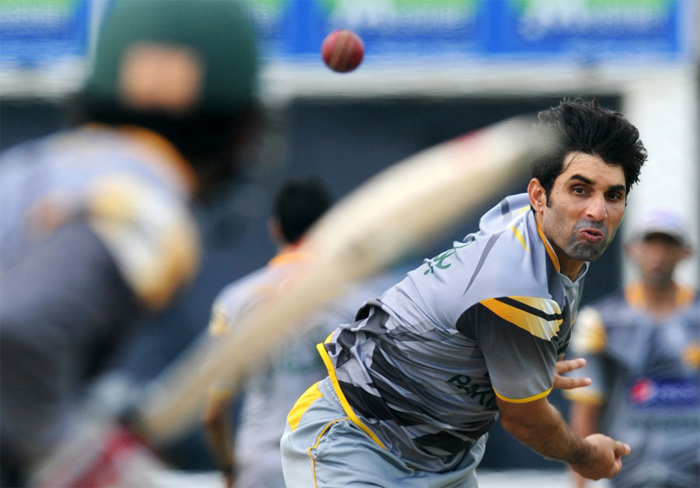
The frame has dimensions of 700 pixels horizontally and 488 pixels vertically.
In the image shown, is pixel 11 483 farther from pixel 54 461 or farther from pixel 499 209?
pixel 499 209

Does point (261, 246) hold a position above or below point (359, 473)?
below

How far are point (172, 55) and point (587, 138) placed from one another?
1.74 meters

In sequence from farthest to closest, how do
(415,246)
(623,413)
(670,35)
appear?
1. (670,35)
2. (623,413)
3. (415,246)

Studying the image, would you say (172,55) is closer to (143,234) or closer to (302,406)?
(143,234)

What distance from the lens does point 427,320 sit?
10.7 feet

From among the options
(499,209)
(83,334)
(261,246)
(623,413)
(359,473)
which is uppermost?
(83,334)

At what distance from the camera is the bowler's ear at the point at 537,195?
3.20 metres

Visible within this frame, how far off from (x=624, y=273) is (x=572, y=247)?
636 centimetres

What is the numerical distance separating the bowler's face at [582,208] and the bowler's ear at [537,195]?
0.02 m

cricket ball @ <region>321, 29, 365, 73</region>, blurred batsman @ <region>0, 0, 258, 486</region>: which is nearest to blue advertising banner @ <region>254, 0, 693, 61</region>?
cricket ball @ <region>321, 29, 365, 73</region>

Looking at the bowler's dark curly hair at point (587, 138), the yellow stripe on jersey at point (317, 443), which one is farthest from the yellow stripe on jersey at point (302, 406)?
the bowler's dark curly hair at point (587, 138)

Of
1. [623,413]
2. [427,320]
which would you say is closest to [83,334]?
[427,320]

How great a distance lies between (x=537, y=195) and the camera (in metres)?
3.22

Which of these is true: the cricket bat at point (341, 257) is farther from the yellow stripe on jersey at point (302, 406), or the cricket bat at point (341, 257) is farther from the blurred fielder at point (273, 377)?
the blurred fielder at point (273, 377)
